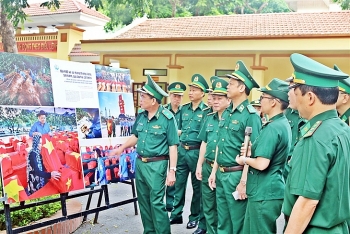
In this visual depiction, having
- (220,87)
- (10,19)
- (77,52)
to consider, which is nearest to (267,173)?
(220,87)

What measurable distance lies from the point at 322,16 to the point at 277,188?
11913mm

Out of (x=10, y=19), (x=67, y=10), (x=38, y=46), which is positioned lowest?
(x=10, y=19)

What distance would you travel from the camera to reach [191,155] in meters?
5.39

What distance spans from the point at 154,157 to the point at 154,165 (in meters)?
0.08

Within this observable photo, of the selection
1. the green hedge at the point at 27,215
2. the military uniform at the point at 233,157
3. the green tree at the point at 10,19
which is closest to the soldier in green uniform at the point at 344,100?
the military uniform at the point at 233,157

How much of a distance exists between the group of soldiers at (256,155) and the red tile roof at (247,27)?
264 inches

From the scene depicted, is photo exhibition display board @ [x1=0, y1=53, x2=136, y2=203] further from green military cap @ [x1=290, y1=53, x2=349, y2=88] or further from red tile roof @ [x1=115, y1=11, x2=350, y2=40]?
red tile roof @ [x1=115, y1=11, x2=350, y2=40]

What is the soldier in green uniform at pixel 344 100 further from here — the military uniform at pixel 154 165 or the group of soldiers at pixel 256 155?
the military uniform at pixel 154 165

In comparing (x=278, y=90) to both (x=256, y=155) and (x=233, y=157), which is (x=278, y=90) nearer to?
(x=256, y=155)

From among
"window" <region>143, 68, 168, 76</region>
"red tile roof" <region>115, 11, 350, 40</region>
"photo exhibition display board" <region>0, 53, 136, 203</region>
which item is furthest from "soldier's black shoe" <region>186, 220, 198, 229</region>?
"window" <region>143, 68, 168, 76</region>

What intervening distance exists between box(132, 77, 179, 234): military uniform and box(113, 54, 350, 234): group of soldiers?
0.04 ft

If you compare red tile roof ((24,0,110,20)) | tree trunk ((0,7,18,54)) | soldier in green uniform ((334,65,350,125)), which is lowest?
soldier in green uniform ((334,65,350,125))

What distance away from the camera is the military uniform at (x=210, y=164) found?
4.28 meters

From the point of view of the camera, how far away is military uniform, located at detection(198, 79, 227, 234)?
428 centimetres
